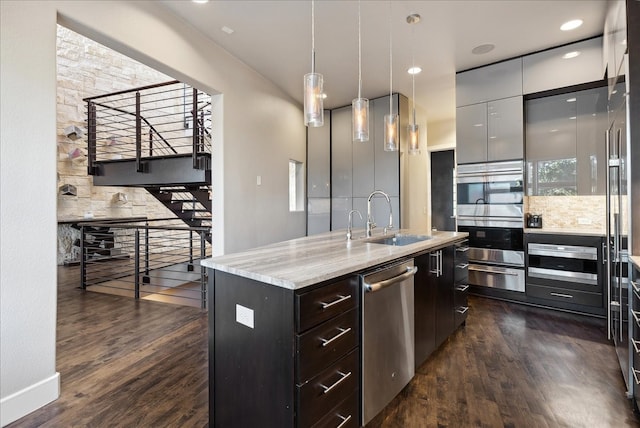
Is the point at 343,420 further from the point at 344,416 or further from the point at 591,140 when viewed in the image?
the point at 591,140

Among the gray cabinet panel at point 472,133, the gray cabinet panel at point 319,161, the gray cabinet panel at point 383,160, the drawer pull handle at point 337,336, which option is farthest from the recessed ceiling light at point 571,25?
the drawer pull handle at point 337,336

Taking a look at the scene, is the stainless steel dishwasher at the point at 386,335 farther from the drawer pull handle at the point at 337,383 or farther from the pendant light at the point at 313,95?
the pendant light at the point at 313,95

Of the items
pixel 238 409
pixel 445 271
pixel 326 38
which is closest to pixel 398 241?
pixel 445 271

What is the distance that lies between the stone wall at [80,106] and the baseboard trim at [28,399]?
5.48 m

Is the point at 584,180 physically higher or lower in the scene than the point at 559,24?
lower

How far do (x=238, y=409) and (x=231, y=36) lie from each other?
11.8ft

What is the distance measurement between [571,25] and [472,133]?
142 centimetres

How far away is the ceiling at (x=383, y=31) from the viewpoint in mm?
3004

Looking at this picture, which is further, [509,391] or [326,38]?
[326,38]

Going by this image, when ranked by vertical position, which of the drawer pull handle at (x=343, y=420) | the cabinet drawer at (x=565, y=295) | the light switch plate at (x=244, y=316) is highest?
the light switch plate at (x=244, y=316)

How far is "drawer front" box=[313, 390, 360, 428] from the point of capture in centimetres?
143

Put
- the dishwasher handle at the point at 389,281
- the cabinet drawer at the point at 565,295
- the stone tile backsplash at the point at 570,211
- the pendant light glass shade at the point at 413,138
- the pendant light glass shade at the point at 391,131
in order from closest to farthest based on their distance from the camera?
the dishwasher handle at the point at 389,281 < the pendant light glass shade at the point at 391,131 < the pendant light glass shade at the point at 413,138 < the cabinet drawer at the point at 565,295 < the stone tile backsplash at the point at 570,211

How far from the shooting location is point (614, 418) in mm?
1783

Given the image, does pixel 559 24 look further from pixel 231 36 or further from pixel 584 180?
pixel 231 36
